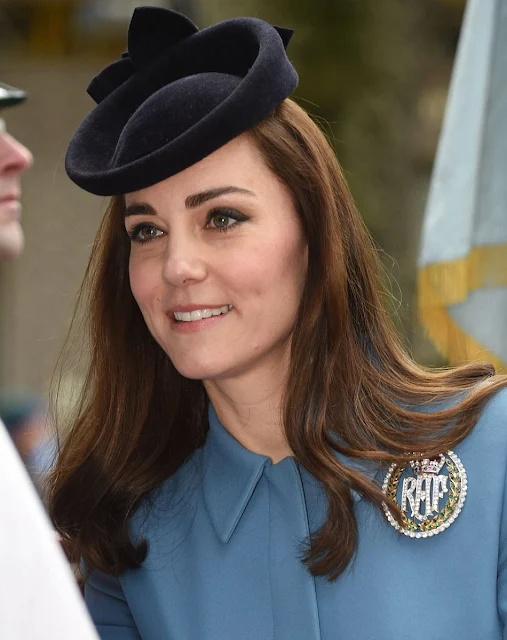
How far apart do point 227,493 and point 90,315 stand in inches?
21.4

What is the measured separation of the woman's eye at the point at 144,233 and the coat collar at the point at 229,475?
419 millimetres

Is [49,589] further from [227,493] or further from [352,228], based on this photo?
[352,228]

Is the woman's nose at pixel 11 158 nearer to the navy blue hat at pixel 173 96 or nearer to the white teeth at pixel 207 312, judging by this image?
the navy blue hat at pixel 173 96

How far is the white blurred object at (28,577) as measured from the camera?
1.23 m

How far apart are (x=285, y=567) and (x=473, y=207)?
3.14 ft

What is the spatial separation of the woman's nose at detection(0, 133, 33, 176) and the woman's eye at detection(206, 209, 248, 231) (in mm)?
427

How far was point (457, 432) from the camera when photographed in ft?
7.43

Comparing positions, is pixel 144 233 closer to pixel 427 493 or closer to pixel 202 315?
pixel 202 315

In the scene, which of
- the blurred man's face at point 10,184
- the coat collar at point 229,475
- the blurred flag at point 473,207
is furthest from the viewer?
the blurred flag at point 473,207

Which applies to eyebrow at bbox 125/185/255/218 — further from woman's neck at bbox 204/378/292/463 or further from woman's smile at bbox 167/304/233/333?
woman's neck at bbox 204/378/292/463

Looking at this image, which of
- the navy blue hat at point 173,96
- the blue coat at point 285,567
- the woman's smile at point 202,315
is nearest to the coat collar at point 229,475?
the blue coat at point 285,567

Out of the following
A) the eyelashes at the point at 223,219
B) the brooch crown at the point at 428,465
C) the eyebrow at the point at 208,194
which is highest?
the eyebrow at the point at 208,194

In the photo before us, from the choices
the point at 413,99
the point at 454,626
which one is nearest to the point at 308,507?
the point at 454,626

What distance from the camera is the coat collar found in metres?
2.37
